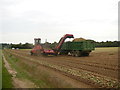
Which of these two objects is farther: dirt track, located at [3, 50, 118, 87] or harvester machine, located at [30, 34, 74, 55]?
harvester machine, located at [30, 34, 74, 55]

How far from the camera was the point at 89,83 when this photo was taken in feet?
31.7

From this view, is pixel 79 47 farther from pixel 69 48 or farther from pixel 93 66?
pixel 93 66

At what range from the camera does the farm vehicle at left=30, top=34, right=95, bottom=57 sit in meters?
26.0

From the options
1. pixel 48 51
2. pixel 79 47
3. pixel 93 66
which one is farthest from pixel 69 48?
pixel 93 66

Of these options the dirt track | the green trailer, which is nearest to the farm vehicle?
the green trailer

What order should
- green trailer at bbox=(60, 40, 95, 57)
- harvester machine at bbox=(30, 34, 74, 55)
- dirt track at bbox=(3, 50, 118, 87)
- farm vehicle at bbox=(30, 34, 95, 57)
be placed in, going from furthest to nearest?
1. harvester machine at bbox=(30, 34, 74, 55)
2. farm vehicle at bbox=(30, 34, 95, 57)
3. green trailer at bbox=(60, 40, 95, 57)
4. dirt track at bbox=(3, 50, 118, 87)

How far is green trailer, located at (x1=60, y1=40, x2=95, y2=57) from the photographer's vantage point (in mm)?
25766

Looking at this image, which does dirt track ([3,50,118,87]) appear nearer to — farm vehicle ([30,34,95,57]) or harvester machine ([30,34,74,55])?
farm vehicle ([30,34,95,57])

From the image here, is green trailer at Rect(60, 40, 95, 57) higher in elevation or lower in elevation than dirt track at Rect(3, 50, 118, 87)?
higher

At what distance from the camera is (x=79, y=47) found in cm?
2611

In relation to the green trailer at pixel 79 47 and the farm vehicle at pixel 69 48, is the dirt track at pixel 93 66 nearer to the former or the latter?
the green trailer at pixel 79 47

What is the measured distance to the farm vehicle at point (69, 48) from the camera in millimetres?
25984

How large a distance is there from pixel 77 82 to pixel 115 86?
1.97 m

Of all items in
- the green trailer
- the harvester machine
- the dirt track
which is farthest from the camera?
the harvester machine
